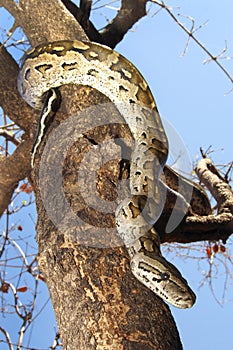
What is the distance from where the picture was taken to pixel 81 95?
188 cm

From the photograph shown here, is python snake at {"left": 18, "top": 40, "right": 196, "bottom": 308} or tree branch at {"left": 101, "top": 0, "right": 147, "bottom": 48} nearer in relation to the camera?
python snake at {"left": 18, "top": 40, "right": 196, "bottom": 308}

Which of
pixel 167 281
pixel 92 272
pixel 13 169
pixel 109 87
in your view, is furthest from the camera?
pixel 13 169

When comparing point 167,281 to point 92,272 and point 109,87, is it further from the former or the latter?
point 109,87

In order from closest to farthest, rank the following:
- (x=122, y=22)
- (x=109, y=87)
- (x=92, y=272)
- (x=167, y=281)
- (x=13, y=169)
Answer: (x=92, y=272) → (x=167, y=281) → (x=109, y=87) → (x=13, y=169) → (x=122, y=22)

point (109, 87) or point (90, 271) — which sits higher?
point (109, 87)

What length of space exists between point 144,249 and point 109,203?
20 cm

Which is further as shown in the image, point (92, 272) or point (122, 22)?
point (122, 22)

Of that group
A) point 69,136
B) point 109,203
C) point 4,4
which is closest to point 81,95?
point 69,136

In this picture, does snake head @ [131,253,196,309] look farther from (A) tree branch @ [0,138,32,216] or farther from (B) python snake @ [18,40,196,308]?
(A) tree branch @ [0,138,32,216]

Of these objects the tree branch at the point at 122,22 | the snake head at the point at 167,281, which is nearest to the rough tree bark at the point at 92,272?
the snake head at the point at 167,281

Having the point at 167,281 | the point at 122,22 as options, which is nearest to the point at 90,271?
the point at 167,281

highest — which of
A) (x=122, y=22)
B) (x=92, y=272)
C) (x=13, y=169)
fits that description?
(x=122, y=22)

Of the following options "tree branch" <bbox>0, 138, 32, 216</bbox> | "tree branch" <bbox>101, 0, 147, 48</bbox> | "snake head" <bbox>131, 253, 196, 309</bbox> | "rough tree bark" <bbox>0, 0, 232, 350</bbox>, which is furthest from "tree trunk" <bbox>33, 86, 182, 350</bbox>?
"tree branch" <bbox>101, 0, 147, 48</bbox>

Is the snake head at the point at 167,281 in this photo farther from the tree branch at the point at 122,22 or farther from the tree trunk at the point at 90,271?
the tree branch at the point at 122,22
